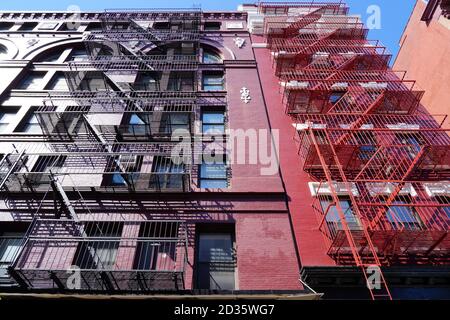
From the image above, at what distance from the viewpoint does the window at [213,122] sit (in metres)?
17.1

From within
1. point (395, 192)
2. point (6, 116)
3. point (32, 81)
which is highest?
point (32, 81)

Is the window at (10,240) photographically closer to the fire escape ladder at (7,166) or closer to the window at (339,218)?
the fire escape ladder at (7,166)

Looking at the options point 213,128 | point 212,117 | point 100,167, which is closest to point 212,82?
point 212,117

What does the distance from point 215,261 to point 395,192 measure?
22.0ft

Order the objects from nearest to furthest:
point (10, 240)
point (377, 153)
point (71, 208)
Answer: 1. point (71, 208)
2. point (10, 240)
3. point (377, 153)

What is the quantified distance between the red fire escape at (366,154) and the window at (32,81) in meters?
13.9

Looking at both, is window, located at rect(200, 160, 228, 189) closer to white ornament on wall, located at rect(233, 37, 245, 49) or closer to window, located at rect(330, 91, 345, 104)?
window, located at rect(330, 91, 345, 104)

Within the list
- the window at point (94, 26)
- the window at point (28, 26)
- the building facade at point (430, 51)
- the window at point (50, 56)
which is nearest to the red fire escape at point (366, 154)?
the building facade at point (430, 51)

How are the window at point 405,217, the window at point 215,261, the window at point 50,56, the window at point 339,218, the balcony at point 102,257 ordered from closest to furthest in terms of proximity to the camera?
the balcony at point 102,257 < the window at point 215,261 < the window at point 339,218 < the window at point 405,217 < the window at point 50,56

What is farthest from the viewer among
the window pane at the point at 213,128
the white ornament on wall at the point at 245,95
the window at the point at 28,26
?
the window at the point at 28,26

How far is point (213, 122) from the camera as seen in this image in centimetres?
1761

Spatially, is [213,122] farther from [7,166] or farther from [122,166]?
[7,166]
